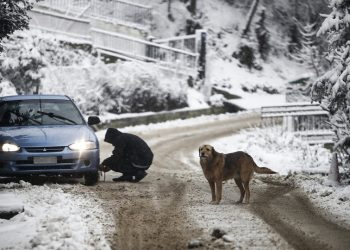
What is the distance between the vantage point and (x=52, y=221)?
7562mm

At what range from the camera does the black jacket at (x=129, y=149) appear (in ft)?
39.1

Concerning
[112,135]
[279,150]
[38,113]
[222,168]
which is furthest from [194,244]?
[279,150]

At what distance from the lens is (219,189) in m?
9.45

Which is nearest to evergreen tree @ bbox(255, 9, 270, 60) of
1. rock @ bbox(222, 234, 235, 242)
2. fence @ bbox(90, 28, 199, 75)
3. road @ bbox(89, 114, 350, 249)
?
fence @ bbox(90, 28, 199, 75)

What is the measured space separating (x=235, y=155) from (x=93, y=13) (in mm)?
24089

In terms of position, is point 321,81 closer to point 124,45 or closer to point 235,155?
point 235,155

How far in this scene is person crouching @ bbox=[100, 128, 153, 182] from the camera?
11906mm

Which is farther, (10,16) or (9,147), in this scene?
(10,16)

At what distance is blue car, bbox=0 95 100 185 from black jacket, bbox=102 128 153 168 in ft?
1.69

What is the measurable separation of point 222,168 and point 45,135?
3.25 metres

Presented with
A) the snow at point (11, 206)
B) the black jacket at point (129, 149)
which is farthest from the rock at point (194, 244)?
the black jacket at point (129, 149)

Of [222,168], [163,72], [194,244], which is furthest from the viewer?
[163,72]

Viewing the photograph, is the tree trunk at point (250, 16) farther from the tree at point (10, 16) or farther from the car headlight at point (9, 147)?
the car headlight at point (9, 147)

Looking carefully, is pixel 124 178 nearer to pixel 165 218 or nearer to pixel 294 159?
pixel 165 218
